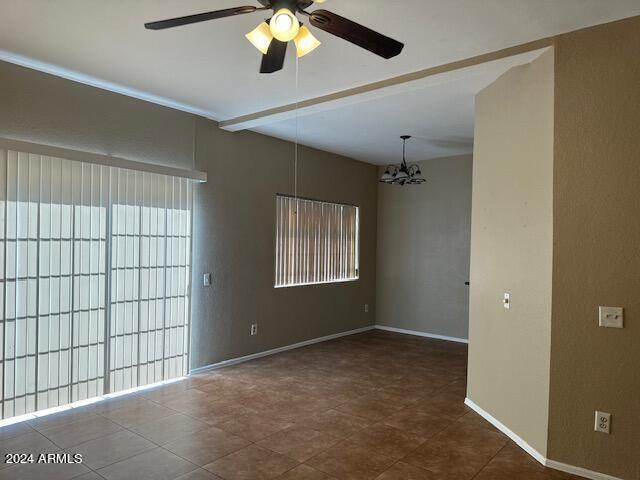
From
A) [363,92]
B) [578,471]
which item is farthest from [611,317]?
[363,92]

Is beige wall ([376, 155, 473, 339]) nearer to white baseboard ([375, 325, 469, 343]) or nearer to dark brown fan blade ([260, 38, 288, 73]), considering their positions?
white baseboard ([375, 325, 469, 343])

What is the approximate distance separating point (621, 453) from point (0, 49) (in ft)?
15.9

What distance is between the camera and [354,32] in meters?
2.05

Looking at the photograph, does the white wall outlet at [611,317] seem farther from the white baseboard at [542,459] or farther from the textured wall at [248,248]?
the textured wall at [248,248]

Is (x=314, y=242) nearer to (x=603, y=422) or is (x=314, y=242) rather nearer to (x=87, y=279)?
(x=87, y=279)

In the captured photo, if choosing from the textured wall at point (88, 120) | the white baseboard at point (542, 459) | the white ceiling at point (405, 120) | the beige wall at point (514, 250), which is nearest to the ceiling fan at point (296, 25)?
the white ceiling at point (405, 120)

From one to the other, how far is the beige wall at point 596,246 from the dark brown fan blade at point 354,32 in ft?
4.53

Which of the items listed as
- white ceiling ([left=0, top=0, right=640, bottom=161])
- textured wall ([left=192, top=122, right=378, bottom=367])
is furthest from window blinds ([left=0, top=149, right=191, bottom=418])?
white ceiling ([left=0, top=0, right=640, bottom=161])

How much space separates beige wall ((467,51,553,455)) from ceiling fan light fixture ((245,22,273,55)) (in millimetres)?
1871

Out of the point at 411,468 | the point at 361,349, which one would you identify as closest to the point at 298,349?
the point at 361,349

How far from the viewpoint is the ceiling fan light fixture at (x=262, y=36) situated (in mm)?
2238

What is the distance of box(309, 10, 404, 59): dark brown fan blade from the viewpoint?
1.97 metres

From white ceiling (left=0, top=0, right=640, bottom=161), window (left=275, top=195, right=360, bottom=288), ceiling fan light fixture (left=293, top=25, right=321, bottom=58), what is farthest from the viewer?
window (left=275, top=195, right=360, bottom=288)

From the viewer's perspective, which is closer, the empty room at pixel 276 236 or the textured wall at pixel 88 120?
the empty room at pixel 276 236
